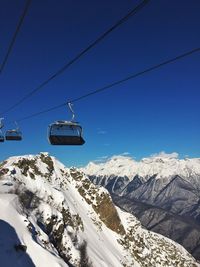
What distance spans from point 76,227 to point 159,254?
5072 cm

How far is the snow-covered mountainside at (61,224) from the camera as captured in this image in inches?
1430

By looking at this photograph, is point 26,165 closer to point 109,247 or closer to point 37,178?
point 37,178

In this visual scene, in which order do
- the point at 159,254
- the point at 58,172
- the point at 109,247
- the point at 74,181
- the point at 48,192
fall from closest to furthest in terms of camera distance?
the point at 48,192
the point at 109,247
the point at 58,172
the point at 74,181
the point at 159,254

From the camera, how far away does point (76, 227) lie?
74.2 m

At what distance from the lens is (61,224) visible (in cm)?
6062

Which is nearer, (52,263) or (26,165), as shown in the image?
(52,263)

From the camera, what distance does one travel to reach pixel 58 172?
93.1 metres

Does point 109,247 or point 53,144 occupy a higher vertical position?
point 53,144

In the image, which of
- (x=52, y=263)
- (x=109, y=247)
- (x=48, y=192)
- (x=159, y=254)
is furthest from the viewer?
(x=159, y=254)

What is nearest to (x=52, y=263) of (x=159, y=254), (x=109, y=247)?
(x=109, y=247)

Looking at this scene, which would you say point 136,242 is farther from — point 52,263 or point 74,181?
point 52,263

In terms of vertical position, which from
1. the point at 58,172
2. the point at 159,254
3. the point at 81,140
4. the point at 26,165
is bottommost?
the point at 159,254

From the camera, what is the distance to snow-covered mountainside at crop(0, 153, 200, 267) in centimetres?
3632

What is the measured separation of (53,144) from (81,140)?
1912 millimetres
